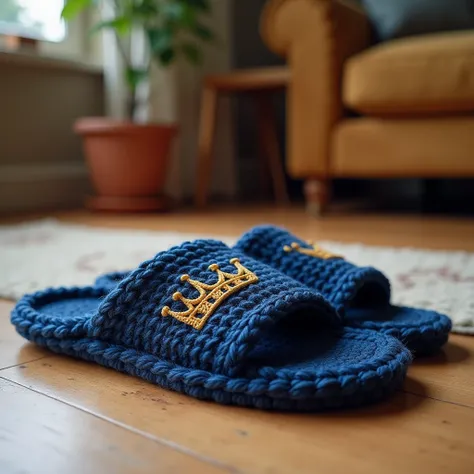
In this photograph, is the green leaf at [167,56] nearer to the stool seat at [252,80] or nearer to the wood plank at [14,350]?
the stool seat at [252,80]

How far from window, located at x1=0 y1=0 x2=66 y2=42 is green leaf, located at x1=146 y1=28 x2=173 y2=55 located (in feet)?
1.18

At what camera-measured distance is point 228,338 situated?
535 mm

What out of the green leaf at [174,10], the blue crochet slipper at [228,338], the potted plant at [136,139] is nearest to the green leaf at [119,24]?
the potted plant at [136,139]

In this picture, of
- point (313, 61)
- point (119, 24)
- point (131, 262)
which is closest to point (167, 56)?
point (119, 24)

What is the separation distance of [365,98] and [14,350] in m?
1.34

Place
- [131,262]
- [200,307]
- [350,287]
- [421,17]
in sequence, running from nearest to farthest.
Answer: [200,307]
[350,287]
[131,262]
[421,17]

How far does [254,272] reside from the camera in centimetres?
60

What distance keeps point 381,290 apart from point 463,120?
115 cm

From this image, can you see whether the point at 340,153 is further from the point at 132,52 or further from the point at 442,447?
the point at 442,447

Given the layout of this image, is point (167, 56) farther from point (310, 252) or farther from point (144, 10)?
point (310, 252)

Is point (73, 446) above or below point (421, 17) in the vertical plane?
below

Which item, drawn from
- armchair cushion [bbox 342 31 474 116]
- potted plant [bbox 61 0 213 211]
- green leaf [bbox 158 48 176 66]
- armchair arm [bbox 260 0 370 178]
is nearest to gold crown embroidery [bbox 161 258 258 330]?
armchair cushion [bbox 342 31 474 116]

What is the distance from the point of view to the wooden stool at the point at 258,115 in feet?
7.42

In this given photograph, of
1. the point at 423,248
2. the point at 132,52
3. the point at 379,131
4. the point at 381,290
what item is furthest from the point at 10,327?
the point at 132,52
